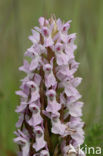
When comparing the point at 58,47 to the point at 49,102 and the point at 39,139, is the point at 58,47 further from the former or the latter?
the point at 39,139

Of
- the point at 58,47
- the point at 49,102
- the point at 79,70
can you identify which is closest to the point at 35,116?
the point at 49,102

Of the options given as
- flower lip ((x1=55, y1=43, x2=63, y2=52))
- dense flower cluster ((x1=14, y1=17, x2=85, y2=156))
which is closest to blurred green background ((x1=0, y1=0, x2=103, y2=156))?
dense flower cluster ((x1=14, y1=17, x2=85, y2=156))

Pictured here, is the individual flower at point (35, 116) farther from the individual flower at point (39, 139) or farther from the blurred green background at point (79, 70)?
the blurred green background at point (79, 70)

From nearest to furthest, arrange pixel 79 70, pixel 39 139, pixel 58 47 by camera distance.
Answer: pixel 39 139
pixel 58 47
pixel 79 70

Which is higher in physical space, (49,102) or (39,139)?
(49,102)

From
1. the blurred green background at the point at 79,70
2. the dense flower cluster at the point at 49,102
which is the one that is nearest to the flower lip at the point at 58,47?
the dense flower cluster at the point at 49,102

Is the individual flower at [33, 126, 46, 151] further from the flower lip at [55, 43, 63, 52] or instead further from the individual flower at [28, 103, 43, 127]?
the flower lip at [55, 43, 63, 52]

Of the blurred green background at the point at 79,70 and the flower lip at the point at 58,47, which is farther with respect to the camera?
the blurred green background at the point at 79,70

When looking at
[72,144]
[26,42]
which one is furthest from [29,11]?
[72,144]

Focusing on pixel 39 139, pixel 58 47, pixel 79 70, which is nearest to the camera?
pixel 39 139
